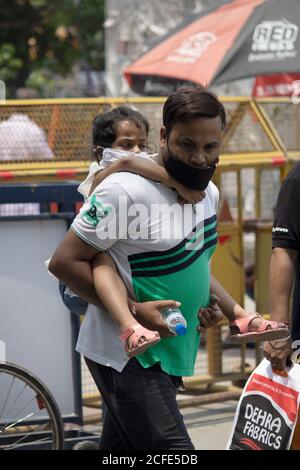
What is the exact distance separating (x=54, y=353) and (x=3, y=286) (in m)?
0.43

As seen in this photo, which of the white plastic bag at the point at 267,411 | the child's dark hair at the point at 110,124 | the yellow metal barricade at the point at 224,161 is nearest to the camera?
the white plastic bag at the point at 267,411

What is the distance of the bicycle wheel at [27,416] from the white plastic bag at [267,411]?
A: 1475 millimetres

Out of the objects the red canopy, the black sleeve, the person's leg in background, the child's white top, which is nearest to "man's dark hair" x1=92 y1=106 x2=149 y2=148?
the child's white top

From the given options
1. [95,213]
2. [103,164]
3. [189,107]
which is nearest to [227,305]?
[95,213]

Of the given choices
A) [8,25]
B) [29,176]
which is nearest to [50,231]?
[29,176]

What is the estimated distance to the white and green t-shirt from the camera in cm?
353

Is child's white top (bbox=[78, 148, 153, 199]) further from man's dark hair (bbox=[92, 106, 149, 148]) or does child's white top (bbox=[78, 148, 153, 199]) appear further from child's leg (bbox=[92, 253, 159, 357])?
child's leg (bbox=[92, 253, 159, 357])

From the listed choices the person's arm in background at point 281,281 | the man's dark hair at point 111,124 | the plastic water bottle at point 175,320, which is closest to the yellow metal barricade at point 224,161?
the man's dark hair at point 111,124

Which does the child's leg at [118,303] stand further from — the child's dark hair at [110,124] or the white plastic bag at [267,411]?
the child's dark hair at [110,124]

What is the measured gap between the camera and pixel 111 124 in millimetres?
4969

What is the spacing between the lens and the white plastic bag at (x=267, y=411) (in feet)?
12.3

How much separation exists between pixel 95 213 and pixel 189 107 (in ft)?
1.49

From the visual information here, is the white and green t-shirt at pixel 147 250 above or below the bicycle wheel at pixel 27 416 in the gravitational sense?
above
